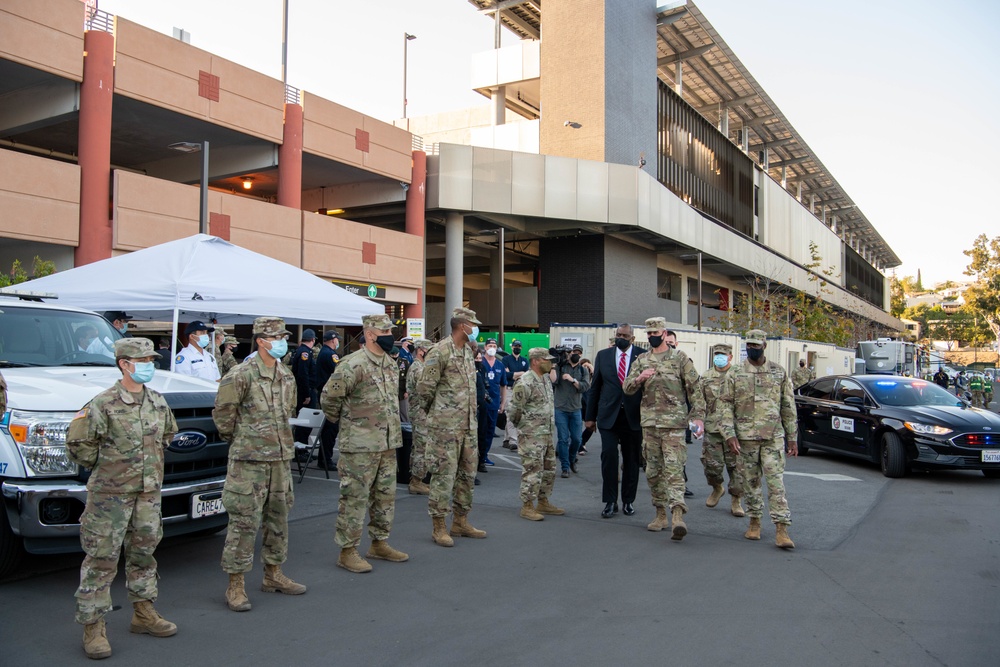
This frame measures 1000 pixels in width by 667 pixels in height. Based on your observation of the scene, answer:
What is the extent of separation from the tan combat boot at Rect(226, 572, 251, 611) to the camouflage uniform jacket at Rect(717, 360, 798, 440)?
15.1 feet

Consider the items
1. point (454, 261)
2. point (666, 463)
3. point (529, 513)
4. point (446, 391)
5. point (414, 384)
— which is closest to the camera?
point (446, 391)

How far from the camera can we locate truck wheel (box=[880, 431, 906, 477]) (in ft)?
36.8

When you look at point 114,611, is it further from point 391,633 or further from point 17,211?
point 17,211

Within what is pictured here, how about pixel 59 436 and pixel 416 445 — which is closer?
pixel 59 436

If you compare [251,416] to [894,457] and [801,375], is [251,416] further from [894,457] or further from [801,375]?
[801,375]

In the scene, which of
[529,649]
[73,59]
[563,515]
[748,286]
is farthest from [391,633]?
[748,286]

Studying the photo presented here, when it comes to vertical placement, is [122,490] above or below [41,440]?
below

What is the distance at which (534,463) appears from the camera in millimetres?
7805

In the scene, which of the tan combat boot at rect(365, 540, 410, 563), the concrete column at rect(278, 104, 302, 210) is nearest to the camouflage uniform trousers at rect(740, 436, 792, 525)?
the tan combat boot at rect(365, 540, 410, 563)

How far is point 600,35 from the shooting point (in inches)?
1161

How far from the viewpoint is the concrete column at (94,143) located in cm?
1587

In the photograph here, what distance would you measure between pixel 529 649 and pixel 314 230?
1862 centimetres

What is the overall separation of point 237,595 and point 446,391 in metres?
2.56

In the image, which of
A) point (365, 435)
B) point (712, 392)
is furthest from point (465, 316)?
point (712, 392)
